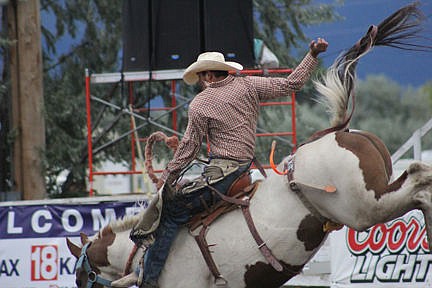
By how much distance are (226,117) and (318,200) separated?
897 millimetres

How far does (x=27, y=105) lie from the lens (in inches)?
497

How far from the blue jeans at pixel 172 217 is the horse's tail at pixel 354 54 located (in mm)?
796

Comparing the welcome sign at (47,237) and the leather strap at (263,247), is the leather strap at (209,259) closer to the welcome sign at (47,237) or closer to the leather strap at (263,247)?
the leather strap at (263,247)

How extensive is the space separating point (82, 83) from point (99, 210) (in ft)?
20.1

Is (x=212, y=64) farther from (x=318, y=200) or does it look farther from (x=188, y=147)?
(x=318, y=200)

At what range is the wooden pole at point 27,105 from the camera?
1259 centimetres

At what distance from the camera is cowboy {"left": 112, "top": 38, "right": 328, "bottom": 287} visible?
18.6 ft

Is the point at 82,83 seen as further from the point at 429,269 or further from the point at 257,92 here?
the point at 257,92

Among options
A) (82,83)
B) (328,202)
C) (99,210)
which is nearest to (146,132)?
(82,83)

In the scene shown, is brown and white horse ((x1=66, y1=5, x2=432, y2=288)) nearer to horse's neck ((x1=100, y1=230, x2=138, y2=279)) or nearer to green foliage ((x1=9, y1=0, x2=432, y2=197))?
horse's neck ((x1=100, y1=230, x2=138, y2=279))

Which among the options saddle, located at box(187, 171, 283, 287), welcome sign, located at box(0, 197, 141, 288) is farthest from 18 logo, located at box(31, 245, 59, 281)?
saddle, located at box(187, 171, 283, 287)

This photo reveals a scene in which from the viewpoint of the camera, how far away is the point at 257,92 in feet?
18.8

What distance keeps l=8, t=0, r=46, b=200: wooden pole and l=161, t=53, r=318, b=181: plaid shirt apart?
7.24 metres

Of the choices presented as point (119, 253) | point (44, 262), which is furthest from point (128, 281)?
point (44, 262)
